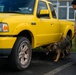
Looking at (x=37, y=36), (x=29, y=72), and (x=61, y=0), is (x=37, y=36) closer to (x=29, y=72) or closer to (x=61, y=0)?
(x=29, y=72)

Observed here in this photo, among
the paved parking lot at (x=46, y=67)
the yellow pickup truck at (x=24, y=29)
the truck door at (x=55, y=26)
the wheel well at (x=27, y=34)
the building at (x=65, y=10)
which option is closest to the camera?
the yellow pickup truck at (x=24, y=29)

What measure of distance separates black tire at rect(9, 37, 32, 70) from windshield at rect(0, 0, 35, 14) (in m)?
0.98

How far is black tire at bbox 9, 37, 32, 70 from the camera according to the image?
25.0 feet

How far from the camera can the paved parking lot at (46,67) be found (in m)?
7.71

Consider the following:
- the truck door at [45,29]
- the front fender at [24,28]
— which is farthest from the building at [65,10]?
the front fender at [24,28]

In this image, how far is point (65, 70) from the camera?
8.09m

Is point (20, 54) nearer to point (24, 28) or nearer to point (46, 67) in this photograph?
point (24, 28)

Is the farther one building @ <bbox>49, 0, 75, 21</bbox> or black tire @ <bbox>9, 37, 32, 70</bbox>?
building @ <bbox>49, 0, 75, 21</bbox>

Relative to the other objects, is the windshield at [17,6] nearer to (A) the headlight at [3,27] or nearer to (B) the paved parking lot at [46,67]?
(A) the headlight at [3,27]

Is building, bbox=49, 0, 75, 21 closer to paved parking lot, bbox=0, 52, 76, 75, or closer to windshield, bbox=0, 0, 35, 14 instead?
paved parking lot, bbox=0, 52, 76, 75

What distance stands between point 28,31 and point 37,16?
2.37ft

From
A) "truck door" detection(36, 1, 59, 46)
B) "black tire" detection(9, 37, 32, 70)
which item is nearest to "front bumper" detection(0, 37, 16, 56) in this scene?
"black tire" detection(9, 37, 32, 70)

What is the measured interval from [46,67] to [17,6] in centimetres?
179

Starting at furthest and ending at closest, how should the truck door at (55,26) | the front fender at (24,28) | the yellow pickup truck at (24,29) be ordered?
the truck door at (55,26) < the front fender at (24,28) < the yellow pickup truck at (24,29)
